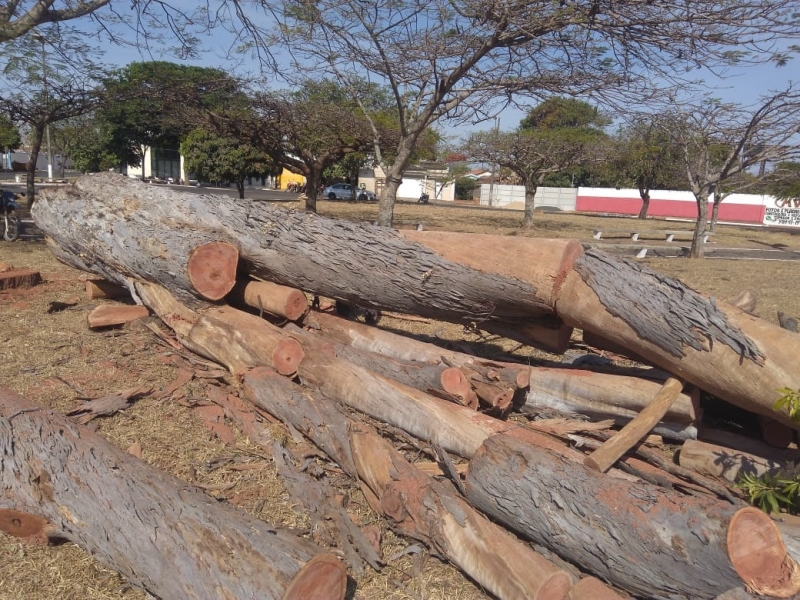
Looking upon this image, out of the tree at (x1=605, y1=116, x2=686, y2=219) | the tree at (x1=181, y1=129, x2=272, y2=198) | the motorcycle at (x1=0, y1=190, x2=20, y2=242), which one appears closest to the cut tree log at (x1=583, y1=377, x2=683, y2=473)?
the motorcycle at (x1=0, y1=190, x2=20, y2=242)

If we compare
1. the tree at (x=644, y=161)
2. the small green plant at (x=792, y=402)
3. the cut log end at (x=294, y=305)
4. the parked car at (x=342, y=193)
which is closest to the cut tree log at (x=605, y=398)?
the small green plant at (x=792, y=402)

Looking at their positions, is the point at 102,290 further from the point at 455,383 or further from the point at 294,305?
the point at 455,383

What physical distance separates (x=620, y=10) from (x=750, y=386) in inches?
234

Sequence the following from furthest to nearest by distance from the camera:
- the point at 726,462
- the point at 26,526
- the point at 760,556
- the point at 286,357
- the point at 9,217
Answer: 1. the point at 9,217
2. the point at 286,357
3. the point at 726,462
4. the point at 26,526
5. the point at 760,556

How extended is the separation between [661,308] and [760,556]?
152 cm

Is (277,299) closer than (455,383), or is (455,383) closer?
(455,383)

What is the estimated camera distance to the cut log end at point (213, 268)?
16.0 feet

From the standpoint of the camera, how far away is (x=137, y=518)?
280 cm

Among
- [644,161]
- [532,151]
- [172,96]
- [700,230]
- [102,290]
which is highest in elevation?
[644,161]

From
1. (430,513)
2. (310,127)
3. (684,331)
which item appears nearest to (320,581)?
(430,513)

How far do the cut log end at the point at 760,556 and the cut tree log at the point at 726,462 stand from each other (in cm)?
114

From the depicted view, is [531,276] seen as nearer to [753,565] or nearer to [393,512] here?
[393,512]

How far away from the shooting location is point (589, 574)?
2.81m

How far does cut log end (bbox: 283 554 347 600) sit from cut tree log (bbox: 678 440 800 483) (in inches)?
89.2
